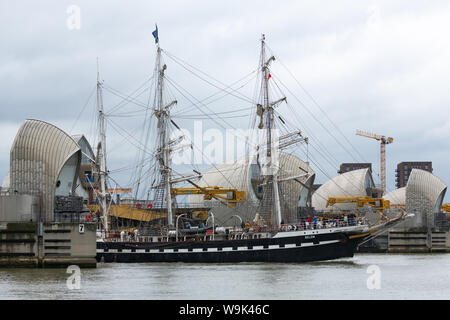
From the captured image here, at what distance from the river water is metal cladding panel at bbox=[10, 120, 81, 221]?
9.61m

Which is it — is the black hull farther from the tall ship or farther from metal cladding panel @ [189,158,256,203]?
metal cladding panel @ [189,158,256,203]

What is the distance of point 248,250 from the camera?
70.8 metres

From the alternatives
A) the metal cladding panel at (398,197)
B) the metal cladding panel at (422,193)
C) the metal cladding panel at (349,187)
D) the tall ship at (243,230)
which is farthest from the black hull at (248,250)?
the metal cladding panel at (398,197)

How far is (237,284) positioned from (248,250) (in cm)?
2582

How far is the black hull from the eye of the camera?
69.1 meters

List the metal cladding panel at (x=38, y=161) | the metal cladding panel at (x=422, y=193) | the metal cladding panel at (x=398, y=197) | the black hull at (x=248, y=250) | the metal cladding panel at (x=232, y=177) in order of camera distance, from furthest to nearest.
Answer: the metal cladding panel at (x=398, y=197) → the metal cladding panel at (x=422, y=193) → the metal cladding panel at (x=232, y=177) → the black hull at (x=248, y=250) → the metal cladding panel at (x=38, y=161)

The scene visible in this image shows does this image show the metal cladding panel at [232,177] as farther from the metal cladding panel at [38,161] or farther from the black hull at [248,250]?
the metal cladding panel at [38,161]

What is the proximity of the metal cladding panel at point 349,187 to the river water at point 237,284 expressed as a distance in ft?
241

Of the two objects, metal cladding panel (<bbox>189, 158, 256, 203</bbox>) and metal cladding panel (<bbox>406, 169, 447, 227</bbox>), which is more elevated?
metal cladding panel (<bbox>189, 158, 256, 203</bbox>)

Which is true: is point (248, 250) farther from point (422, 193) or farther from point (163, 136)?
point (422, 193)

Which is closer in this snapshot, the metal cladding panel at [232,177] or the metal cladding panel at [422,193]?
the metal cladding panel at [232,177]

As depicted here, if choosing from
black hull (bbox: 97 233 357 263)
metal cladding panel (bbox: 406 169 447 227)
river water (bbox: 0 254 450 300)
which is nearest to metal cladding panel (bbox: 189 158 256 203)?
metal cladding panel (bbox: 406 169 447 227)

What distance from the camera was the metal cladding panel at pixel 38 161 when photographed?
63531 mm
